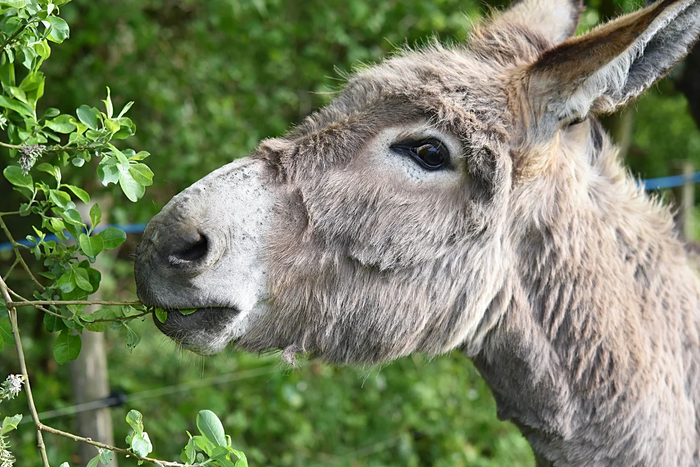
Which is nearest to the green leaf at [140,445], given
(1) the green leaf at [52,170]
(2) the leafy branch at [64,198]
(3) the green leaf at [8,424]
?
(2) the leafy branch at [64,198]

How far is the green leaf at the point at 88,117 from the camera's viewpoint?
1.78m

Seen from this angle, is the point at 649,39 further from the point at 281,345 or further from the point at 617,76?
the point at 281,345

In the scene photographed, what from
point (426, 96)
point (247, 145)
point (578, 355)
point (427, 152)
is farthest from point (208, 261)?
point (247, 145)

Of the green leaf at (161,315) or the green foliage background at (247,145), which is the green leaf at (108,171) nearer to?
the green leaf at (161,315)

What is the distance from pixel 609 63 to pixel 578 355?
987 millimetres

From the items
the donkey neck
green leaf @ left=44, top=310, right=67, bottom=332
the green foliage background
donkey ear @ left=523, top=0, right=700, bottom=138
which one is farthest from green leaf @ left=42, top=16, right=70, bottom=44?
the green foliage background

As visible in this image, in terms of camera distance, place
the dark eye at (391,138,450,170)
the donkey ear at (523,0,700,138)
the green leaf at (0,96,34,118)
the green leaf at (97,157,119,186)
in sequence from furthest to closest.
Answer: the dark eye at (391,138,450,170)
the donkey ear at (523,0,700,138)
the green leaf at (0,96,34,118)
the green leaf at (97,157,119,186)

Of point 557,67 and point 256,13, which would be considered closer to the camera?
point 557,67

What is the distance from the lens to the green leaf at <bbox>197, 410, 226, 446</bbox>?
5.37 feet

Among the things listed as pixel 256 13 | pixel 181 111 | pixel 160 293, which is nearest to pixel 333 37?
pixel 256 13

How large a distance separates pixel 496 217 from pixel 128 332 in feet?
3.94

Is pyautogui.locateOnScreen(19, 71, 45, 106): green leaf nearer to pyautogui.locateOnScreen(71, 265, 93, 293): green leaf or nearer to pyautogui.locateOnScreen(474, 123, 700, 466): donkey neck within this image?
pyautogui.locateOnScreen(71, 265, 93, 293): green leaf

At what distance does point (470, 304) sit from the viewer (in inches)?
87.4

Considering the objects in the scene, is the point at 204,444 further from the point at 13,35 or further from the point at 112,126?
the point at 13,35
